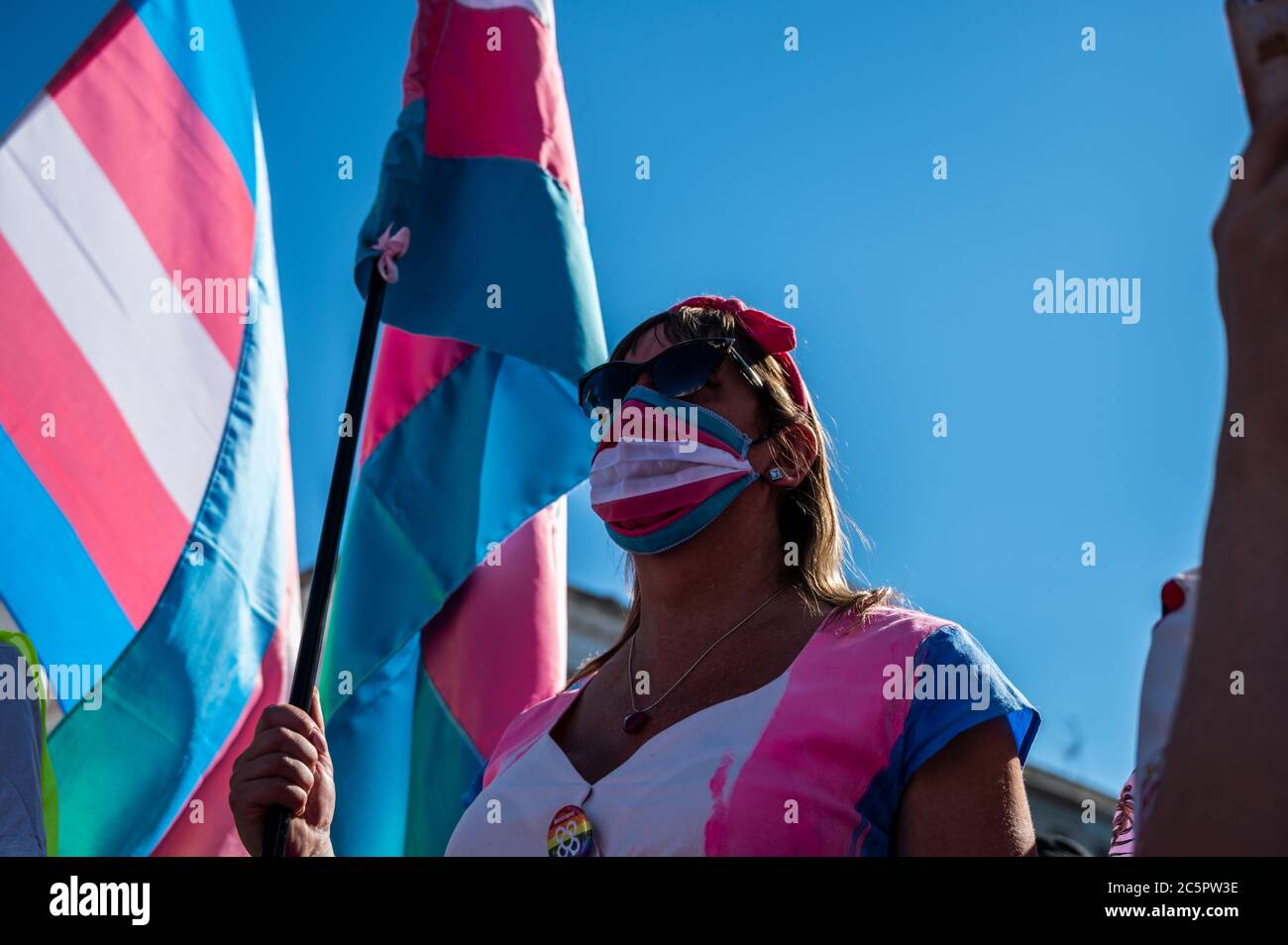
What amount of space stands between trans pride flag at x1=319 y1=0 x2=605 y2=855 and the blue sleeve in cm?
205

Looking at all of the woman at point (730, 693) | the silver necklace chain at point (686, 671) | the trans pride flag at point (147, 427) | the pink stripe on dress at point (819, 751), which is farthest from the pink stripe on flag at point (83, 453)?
the pink stripe on dress at point (819, 751)

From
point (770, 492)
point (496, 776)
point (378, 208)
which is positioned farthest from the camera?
point (378, 208)

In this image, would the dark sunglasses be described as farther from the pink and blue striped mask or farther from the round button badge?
the round button badge

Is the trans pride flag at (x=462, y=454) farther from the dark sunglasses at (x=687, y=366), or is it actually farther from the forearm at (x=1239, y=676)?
the forearm at (x=1239, y=676)

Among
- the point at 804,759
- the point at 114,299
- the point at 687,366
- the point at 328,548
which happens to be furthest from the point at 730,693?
the point at 114,299

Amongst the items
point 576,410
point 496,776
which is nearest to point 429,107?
point 576,410

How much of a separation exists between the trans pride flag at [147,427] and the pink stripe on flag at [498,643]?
59cm

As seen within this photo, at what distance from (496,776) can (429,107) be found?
253 centimetres

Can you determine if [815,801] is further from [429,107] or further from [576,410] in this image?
[429,107]
